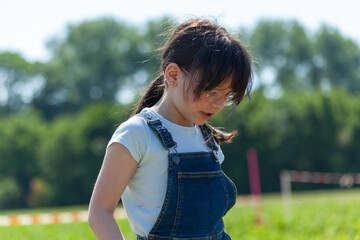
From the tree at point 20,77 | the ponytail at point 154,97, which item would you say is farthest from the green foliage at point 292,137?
the ponytail at point 154,97

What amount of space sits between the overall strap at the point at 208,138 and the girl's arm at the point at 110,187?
377mm

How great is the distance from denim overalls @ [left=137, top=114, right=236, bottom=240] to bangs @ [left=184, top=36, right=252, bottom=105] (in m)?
0.20

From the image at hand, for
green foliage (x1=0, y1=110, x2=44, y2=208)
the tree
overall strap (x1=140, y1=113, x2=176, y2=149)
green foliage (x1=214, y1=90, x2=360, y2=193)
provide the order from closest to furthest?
overall strap (x1=140, y1=113, x2=176, y2=149) < green foliage (x1=214, y1=90, x2=360, y2=193) < green foliage (x1=0, y1=110, x2=44, y2=208) < the tree

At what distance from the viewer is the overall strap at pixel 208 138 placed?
6.39ft

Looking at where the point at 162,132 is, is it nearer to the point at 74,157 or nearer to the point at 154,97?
the point at 154,97

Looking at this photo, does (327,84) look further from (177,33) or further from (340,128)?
(177,33)

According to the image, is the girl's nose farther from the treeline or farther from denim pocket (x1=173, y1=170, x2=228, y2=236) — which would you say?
the treeline

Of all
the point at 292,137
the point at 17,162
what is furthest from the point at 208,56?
the point at 17,162

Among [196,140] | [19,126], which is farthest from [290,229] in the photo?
[19,126]

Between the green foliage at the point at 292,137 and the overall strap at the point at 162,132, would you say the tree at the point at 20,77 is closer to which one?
the green foliage at the point at 292,137

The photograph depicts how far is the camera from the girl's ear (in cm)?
180

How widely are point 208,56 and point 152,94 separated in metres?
0.37

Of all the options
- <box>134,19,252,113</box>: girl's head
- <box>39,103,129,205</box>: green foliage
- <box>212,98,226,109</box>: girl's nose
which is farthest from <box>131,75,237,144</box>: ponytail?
<box>39,103,129,205</box>: green foliage

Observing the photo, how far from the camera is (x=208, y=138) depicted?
1.98m
